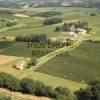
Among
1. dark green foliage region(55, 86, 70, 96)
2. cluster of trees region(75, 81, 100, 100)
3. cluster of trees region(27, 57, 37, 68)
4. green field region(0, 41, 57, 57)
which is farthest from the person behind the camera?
green field region(0, 41, 57, 57)

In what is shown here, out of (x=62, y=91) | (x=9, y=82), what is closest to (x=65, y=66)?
(x=9, y=82)

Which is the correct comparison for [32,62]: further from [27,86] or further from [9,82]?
[27,86]

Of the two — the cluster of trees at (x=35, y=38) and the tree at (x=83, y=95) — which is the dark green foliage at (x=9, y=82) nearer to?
the tree at (x=83, y=95)

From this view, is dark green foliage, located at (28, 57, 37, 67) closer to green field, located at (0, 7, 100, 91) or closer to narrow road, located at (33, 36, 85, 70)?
narrow road, located at (33, 36, 85, 70)

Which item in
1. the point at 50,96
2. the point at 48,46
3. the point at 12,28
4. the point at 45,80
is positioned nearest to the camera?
the point at 50,96

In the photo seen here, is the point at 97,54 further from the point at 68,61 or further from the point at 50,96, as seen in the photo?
the point at 50,96

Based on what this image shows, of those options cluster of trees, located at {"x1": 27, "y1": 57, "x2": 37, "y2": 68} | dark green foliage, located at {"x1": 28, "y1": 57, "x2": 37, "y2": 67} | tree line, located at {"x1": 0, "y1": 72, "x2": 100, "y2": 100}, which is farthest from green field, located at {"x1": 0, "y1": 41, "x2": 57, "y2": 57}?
tree line, located at {"x1": 0, "y1": 72, "x2": 100, "y2": 100}

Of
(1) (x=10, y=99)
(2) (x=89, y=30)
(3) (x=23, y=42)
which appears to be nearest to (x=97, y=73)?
(1) (x=10, y=99)
